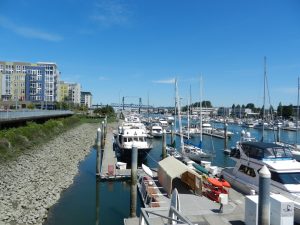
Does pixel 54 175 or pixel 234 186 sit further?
pixel 54 175

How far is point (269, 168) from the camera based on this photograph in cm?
1900

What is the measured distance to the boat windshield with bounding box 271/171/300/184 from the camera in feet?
59.0

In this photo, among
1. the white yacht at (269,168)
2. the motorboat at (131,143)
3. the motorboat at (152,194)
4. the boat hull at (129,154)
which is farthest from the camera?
the motorboat at (131,143)

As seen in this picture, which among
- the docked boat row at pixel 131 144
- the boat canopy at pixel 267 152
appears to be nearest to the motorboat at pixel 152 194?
the boat canopy at pixel 267 152

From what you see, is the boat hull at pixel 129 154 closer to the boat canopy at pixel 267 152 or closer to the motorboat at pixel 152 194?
the motorboat at pixel 152 194

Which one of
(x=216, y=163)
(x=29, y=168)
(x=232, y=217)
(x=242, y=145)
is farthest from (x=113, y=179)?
(x=216, y=163)

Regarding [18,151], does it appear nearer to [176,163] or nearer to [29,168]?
[29,168]

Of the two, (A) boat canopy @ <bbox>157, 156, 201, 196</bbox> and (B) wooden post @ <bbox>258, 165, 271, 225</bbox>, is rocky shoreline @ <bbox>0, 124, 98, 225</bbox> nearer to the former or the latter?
(A) boat canopy @ <bbox>157, 156, 201, 196</bbox>

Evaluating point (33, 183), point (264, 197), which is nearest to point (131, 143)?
point (33, 183)

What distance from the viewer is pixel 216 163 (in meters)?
43.6

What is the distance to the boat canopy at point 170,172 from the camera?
2144 centimetres

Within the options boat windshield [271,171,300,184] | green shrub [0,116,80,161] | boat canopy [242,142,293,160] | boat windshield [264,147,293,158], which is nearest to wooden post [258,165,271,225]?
boat windshield [271,171,300,184]

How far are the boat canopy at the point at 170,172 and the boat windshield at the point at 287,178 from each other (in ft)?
15.2

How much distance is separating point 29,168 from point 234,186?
16924 millimetres
